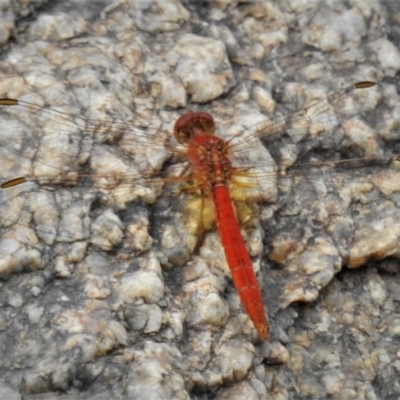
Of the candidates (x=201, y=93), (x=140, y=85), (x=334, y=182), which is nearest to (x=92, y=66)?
(x=140, y=85)

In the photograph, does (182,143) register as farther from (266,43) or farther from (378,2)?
(378,2)

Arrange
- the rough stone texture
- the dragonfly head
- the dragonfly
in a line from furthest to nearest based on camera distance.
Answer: the dragonfly head → the dragonfly → the rough stone texture

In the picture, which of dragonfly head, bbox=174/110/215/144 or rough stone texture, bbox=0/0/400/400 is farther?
dragonfly head, bbox=174/110/215/144

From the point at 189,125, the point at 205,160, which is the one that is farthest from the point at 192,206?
the point at 189,125

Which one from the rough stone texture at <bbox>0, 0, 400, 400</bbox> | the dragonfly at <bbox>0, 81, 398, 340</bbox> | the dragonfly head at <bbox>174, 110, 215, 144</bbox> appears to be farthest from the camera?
the dragonfly head at <bbox>174, 110, 215, 144</bbox>

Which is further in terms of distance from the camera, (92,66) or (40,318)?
(92,66)

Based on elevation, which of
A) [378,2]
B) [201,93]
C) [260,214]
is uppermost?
[378,2]

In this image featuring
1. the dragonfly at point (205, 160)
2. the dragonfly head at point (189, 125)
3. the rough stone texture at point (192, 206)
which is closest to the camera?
the rough stone texture at point (192, 206)
